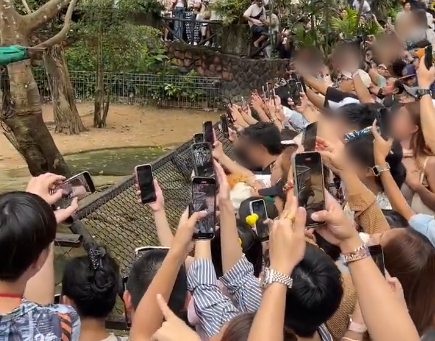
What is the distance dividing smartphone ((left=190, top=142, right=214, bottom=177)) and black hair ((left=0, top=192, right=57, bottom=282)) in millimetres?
991

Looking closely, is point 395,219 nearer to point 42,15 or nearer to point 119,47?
point 42,15

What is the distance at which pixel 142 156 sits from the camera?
991 cm

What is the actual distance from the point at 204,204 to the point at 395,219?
1.00 m

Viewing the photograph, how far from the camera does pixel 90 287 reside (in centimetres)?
238

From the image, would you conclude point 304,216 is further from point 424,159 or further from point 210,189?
point 424,159

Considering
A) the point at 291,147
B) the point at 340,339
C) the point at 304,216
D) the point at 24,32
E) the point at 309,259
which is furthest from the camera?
the point at 24,32

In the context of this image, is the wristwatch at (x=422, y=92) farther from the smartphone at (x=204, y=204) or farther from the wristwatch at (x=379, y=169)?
the smartphone at (x=204, y=204)

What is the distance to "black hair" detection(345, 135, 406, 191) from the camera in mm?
3229

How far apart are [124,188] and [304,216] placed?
2.64m

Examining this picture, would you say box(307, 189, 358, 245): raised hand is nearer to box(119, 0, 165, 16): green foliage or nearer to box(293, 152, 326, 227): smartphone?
box(293, 152, 326, 227): smartphone

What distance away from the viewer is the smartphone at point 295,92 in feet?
17.5

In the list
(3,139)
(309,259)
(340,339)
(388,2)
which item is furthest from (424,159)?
(388,2)

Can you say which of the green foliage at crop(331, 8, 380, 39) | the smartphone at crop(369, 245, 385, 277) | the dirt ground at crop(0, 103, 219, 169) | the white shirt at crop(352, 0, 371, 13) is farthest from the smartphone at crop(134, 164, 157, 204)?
the white shirt at crop(352, 0, 371, 13)

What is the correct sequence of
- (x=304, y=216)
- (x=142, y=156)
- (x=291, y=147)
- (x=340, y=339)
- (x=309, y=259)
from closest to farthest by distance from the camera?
(x=304, y=216)
(x=309, y=259)
(x=340, y=339)
(x=291, y=147)
(x=142, y=156)
